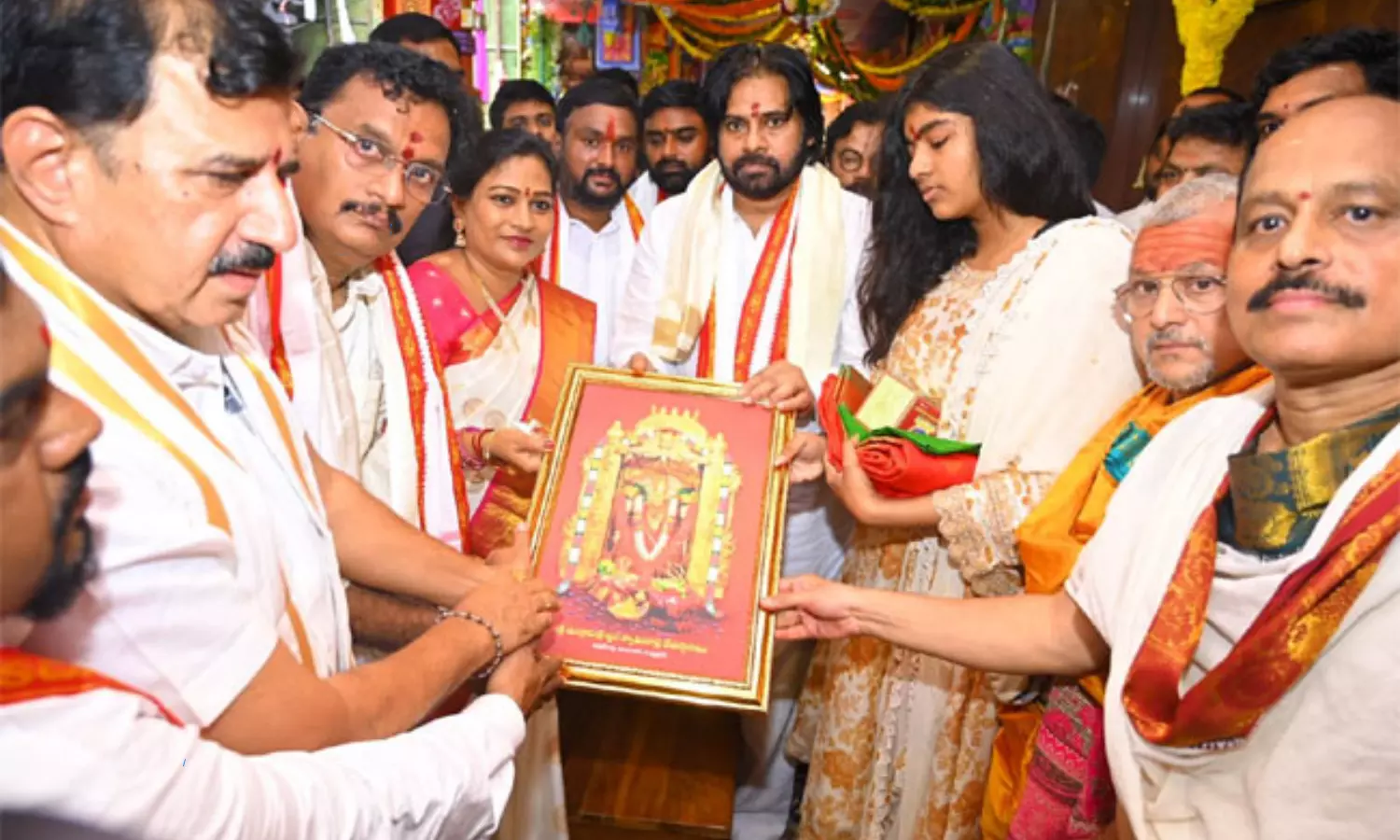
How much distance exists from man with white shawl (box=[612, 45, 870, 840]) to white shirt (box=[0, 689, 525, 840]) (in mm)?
2035

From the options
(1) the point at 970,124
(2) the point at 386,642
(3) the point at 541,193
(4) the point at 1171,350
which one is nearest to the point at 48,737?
(2) the point at 386,642

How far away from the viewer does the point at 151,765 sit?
845 mm

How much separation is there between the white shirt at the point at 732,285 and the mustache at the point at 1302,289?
1.86 m

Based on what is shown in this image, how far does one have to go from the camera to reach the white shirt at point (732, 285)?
328 cm

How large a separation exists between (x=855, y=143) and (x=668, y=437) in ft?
11.0

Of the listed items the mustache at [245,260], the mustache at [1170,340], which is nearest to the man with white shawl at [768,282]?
the mustache at [1170,340]

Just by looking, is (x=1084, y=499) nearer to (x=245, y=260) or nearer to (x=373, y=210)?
(x=245, y=260)

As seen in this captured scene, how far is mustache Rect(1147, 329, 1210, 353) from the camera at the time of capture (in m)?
1.80

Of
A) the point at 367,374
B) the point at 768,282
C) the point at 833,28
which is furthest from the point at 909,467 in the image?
the point at 833,28

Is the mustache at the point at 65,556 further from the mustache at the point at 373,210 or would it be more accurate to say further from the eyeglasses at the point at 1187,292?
the eyeglasses at the point at 1187,292

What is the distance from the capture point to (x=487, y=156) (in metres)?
3.14

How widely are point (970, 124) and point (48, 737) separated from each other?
94.4 inches

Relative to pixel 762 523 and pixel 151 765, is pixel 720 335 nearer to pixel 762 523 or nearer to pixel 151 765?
pixel 762 523

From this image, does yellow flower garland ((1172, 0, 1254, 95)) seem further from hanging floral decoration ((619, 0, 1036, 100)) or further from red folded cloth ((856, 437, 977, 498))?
red folded cloth ((856, 437, 977, 498))
